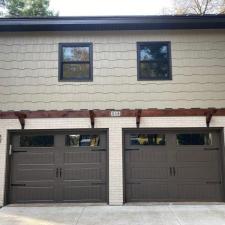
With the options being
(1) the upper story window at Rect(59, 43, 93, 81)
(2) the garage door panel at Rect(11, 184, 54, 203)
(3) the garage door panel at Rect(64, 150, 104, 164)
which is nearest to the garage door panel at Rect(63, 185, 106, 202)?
(2) the garage door panel at Rect(11, 184, 54, 203)

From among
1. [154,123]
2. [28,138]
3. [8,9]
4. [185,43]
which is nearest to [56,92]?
[28,138]

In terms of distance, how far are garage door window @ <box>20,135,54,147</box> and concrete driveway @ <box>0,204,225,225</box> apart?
1927 mm

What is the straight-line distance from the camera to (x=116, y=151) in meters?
9.46

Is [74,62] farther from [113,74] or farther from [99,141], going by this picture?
[99,141]

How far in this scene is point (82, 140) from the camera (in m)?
9.77

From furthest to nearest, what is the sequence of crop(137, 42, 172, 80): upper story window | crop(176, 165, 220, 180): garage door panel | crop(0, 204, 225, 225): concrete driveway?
crop(137, 42, 172, 80): upper story window < crop(176, 165, 220, 180): garage door panel < crop(0, 204, 225, 225): concrete driveway

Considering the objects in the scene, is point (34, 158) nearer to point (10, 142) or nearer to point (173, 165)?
point (10, 142)

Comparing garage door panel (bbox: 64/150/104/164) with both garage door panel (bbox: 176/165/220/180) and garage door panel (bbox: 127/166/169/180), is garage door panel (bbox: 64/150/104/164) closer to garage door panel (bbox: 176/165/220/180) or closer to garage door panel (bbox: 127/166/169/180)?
garage door panel (bbox: 127/166/169/180)

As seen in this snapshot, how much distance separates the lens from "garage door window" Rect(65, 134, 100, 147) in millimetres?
9742

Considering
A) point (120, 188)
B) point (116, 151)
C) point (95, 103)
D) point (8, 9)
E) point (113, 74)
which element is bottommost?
point (120, 188)

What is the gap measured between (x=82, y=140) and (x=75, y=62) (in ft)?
8.49

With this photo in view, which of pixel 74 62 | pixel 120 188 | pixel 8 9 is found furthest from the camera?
pixel 8 9

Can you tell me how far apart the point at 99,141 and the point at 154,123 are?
1868 mm

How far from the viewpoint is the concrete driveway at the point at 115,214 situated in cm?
730
